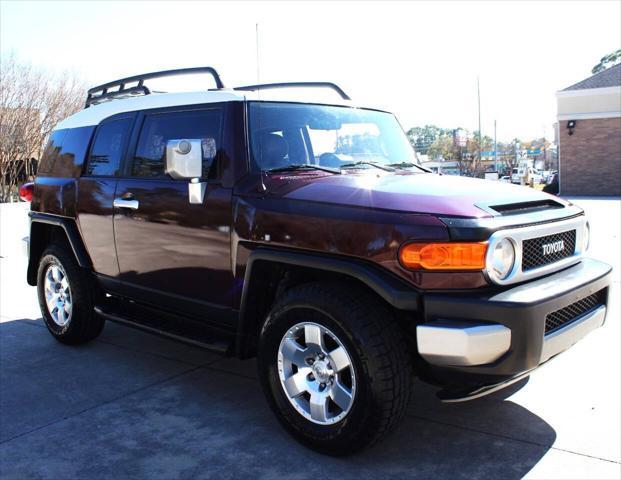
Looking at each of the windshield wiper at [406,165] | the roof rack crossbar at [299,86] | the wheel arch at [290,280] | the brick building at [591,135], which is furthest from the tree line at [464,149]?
the wheel arch at [290,280]

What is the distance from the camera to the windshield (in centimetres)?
383

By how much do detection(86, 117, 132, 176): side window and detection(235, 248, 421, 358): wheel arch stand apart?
5.70 ft

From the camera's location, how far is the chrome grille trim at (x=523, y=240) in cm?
287

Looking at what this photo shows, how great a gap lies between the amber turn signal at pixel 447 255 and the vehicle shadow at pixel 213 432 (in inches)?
42.2

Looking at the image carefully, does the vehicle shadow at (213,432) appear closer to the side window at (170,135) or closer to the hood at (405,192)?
the hood at (405,192)

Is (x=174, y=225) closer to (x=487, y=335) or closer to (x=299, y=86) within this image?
(x=299, y=86)

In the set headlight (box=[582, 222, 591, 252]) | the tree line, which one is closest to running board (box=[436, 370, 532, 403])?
headlight (box=[582, 222, 591, 252])

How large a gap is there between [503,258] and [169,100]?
8.50ft

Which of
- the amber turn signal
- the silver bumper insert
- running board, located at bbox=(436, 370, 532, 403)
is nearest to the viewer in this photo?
the silver bumper insert

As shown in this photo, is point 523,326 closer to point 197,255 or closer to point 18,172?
point 197,255

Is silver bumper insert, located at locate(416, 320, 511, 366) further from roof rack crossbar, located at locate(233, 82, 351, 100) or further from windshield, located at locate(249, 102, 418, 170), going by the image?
roof rack crossbar, located at locate(233, 82, 351, 100)

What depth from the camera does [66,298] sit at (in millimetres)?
5230

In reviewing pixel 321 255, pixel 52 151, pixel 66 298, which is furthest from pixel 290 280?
pixel 52 151

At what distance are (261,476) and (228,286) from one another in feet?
3.82
